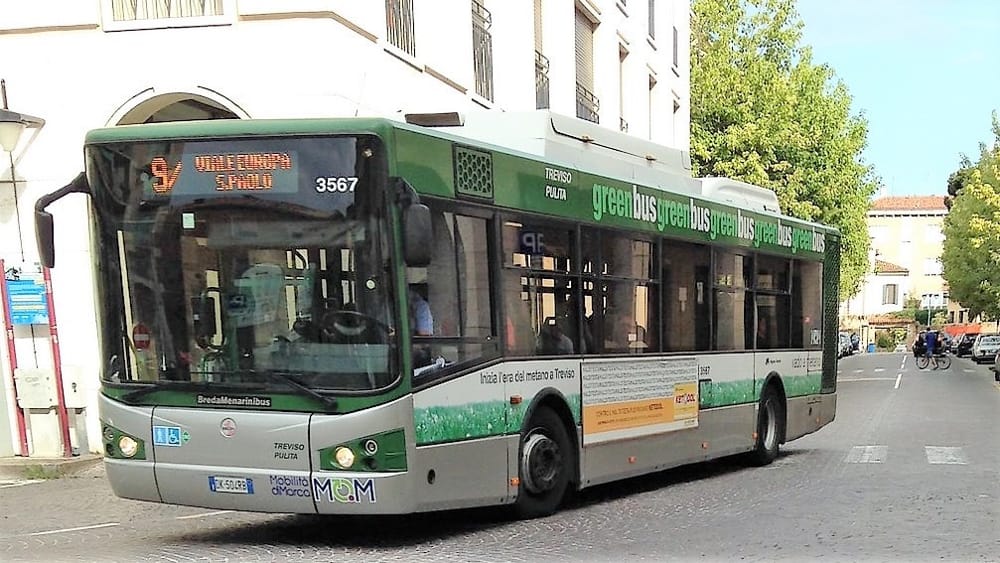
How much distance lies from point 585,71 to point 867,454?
12060 mm

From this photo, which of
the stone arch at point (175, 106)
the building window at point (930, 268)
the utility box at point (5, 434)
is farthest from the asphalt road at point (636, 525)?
the building window at point (930, 268)

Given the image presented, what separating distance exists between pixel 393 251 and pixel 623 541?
106 inches

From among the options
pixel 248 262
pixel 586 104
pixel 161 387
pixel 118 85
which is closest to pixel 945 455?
pixel 248 262

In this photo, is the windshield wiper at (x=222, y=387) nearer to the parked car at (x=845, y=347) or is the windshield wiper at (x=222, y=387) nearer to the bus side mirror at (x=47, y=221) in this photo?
the bus side mirror at (x=47, y=221)

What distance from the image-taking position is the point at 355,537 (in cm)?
802

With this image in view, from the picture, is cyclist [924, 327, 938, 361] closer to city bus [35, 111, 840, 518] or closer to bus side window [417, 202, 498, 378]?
city bus [35, 111, 840, 518]

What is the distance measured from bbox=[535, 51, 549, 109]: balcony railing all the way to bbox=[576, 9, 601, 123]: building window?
2157mm

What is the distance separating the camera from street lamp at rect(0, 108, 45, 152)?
42.2 feet

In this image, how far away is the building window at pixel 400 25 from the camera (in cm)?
1443

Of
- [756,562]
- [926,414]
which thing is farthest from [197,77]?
[926,414]

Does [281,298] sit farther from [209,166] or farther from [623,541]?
[623,541]

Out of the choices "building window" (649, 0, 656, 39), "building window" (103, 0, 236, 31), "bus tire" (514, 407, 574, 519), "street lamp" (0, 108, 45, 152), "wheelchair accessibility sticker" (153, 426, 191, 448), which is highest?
"building window" (649, 0, 656, 39)

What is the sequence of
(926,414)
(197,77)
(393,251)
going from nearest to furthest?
(393,251), (197,77), (926,414)

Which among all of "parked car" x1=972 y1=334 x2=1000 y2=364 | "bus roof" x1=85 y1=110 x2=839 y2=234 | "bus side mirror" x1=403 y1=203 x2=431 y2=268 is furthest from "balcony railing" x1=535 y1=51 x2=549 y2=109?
"parked car" x1=972 y1=334 x2=1000 y2=364
